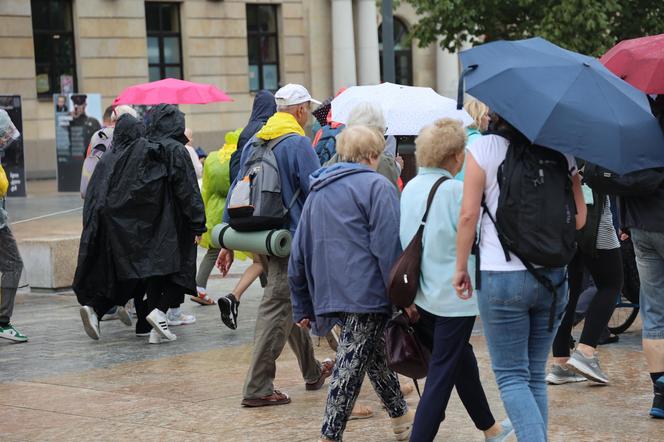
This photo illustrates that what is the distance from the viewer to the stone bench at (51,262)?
41.0ft

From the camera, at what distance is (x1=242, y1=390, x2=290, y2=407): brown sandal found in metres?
7.13

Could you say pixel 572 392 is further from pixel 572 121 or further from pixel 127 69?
pixel 127 69

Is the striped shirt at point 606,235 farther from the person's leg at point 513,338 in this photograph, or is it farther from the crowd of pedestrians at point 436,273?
the person's leg at point 513,338

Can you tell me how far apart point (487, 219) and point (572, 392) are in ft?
8.14

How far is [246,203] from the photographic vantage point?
7.17m

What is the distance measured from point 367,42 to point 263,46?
12.8 feet

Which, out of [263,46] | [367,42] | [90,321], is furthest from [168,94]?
[367,42]

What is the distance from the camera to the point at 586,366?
740cm

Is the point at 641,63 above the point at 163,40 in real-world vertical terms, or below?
below

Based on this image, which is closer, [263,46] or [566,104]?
[566,104]

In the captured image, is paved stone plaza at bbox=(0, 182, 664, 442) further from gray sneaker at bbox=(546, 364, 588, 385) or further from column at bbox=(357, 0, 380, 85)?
column at bbox=(357, 0, 380, 85)

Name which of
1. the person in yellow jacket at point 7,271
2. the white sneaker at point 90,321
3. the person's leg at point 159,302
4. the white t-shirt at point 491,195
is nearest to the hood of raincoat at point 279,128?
the white t-shirt at point 491,195

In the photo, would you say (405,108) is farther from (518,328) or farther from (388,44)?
(388,44)

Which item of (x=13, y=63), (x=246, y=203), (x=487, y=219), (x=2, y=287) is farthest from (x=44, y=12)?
(x=487, y=219)
